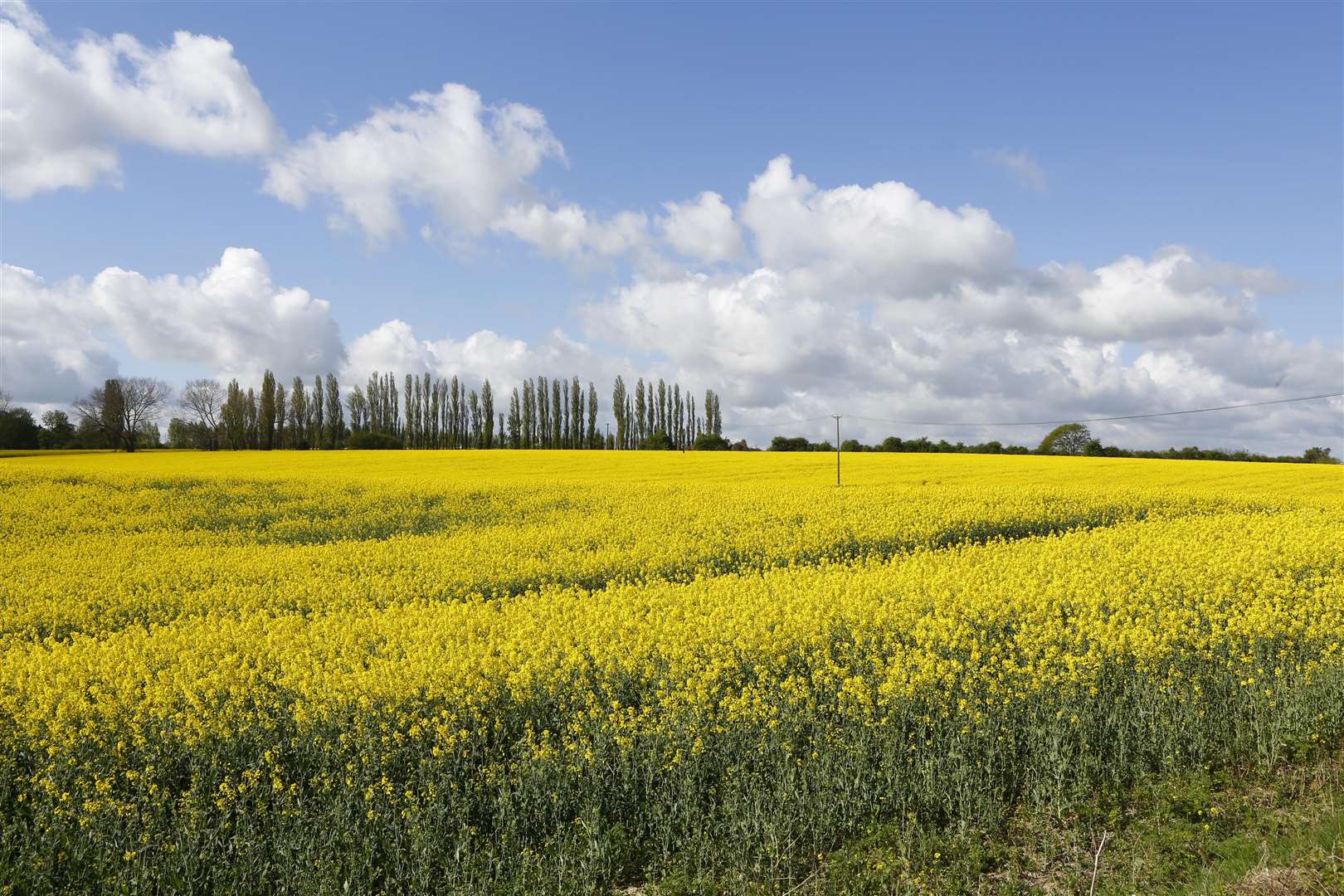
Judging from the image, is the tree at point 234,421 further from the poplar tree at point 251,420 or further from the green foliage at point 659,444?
the green foliage at point 659,444

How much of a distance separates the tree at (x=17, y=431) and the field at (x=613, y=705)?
74.6 m

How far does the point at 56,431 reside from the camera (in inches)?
3063

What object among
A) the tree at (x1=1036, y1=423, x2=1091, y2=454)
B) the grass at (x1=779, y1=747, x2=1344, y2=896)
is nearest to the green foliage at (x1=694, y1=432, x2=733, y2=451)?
the tree at (x1=1036, y1=423, x2=1091, y2=454)

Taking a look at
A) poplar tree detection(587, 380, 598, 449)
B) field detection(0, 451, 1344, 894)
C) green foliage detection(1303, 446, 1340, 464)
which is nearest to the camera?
field detection(0, 451, 1344, 894)

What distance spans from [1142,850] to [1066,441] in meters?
76.9

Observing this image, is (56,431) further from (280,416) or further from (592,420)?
(592,420)

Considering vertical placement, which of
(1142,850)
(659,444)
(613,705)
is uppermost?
(659,444)

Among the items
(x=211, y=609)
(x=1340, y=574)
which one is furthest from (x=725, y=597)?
(x=1340, y=574)

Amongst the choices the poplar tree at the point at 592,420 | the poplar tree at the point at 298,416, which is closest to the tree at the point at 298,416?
the poplar tree at the point at 298,416

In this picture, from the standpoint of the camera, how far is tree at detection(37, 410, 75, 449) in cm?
7646

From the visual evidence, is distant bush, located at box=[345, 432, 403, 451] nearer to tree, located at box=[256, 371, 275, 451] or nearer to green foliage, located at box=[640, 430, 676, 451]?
tree, located at box=[256, 371, 275, 451]

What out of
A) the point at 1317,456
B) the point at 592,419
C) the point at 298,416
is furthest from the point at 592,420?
the point at 1317,456

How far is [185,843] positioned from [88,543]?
56.8ft

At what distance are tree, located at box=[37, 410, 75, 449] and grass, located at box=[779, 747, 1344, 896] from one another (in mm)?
92709
